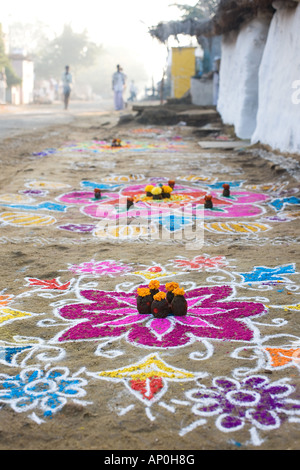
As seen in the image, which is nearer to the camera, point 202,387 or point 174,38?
point 202,387

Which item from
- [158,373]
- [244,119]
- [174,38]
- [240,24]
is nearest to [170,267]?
[158,373]

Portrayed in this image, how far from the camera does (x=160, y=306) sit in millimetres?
2574

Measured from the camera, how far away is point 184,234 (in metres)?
4.34

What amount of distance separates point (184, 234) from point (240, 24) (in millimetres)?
8081

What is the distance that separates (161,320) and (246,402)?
0.82m

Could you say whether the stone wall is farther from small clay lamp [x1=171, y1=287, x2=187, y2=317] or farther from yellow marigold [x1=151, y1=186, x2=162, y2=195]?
small clay lamp [x1=171, y1=287, x2=187, y2=317]

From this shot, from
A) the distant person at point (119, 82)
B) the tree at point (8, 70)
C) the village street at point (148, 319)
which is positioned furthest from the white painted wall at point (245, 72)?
the tree at point (8, 70)

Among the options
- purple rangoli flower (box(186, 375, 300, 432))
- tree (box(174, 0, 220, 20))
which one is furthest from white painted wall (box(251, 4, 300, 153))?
tree (box(174, 0, 220, 20))

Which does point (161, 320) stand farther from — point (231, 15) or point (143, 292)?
point (231, 15)

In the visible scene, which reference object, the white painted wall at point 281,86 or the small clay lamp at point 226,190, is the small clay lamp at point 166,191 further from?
the white painted wall at point 281,86

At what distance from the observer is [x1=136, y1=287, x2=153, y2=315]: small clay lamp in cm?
261

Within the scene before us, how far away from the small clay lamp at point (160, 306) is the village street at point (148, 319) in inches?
0.7

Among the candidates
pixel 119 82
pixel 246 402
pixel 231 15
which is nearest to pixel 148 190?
pixel 246 402

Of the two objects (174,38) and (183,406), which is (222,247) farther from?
(174,38)
